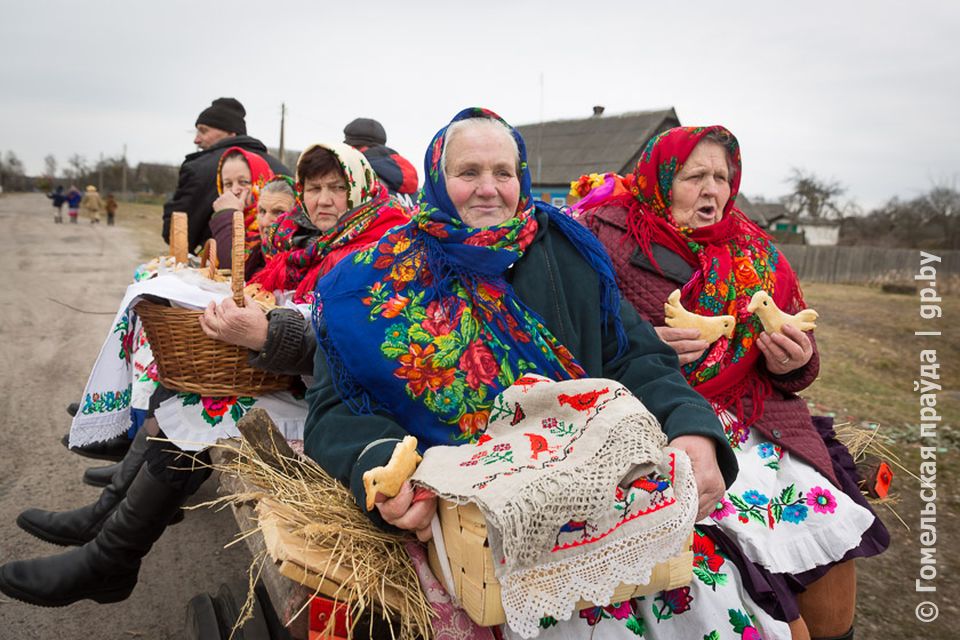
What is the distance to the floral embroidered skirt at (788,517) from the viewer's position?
1905mm

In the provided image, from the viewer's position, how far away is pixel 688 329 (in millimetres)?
2225

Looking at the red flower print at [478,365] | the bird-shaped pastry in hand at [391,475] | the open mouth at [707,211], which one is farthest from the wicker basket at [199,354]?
the open mouth at [707,211]

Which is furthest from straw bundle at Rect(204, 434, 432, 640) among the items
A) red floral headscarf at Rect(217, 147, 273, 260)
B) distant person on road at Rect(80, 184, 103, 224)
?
distant person on road at Rect(80, 184, 103, 224)

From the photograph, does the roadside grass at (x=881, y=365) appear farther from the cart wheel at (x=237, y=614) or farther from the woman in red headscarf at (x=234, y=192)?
the cart wheel at (x=237, y=614)

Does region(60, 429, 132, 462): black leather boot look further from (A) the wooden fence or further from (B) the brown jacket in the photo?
(A) the wooden fence

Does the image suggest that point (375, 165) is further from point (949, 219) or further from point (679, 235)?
point (949, 219)

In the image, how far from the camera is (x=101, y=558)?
8.79ft

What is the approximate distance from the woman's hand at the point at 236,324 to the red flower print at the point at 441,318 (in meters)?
0.69

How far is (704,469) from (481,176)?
1.02 meters

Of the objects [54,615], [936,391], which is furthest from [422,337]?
[936,391]

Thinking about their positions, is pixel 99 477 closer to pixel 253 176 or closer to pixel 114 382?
pixel 114 382

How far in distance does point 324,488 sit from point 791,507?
138 cm

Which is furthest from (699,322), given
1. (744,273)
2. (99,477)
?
(99,477)

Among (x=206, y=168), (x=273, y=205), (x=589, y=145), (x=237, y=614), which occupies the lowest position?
(x=237, y=614)
